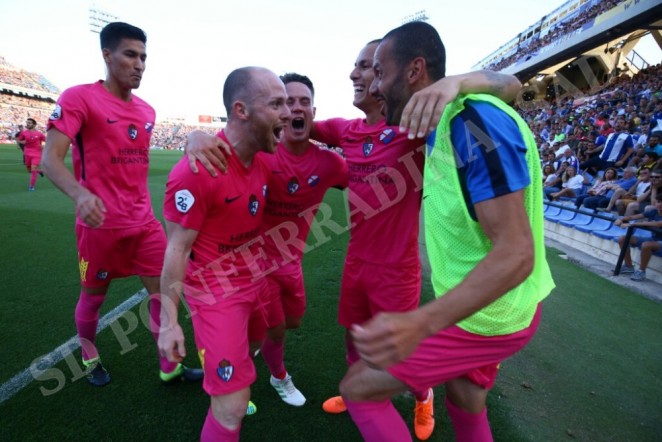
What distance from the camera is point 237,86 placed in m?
2.29

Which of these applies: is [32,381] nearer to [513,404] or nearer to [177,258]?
[177,258]

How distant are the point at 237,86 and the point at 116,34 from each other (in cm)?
136

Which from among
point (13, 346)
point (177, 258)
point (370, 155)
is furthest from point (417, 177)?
point (13, 346)

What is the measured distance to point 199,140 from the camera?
213 cm

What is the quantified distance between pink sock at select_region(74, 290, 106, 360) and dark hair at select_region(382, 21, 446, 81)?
2762 millimetres

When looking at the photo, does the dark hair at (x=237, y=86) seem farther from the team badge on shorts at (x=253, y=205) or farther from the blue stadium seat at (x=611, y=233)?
the blue stadium seat at (x=611, y=233)

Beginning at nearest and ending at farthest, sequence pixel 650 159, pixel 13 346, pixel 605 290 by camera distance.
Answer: pixel 13 346, pixel 605 290, pixel 650 159

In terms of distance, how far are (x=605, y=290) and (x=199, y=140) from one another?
6300mm

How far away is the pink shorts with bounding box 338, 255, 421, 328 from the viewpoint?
8.14ft

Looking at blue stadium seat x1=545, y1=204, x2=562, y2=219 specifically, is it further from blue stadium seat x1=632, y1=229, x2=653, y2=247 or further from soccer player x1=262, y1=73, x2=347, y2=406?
soccer player x1=262, y1=73, x2=347, y2=406

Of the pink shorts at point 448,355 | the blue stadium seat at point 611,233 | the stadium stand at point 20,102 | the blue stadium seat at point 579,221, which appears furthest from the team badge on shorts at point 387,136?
the stadium stand at point 20,102

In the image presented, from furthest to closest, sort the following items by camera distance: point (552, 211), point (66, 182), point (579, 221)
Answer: point (552, 211)
point (579, 221)
point (66, 182)

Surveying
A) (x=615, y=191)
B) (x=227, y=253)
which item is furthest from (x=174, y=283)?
(x=615, y=191)

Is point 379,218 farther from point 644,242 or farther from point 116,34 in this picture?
point 644,242
